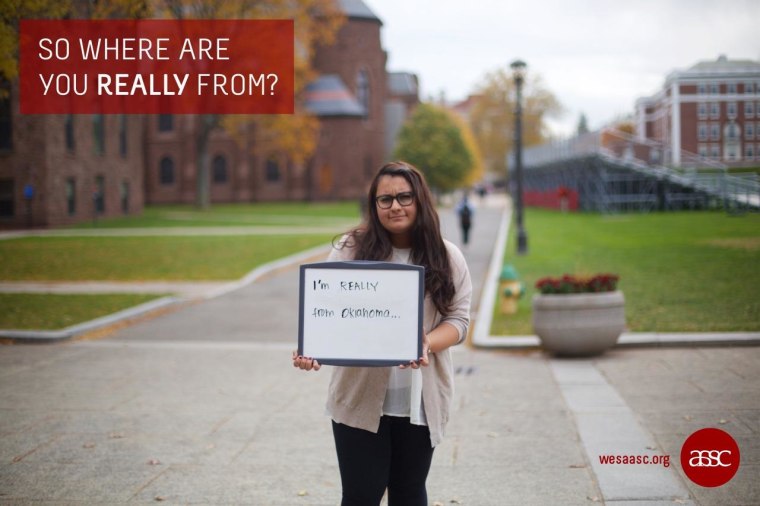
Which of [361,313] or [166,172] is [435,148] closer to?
[166,172]

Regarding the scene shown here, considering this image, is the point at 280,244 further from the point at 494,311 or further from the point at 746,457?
the point at 746,457

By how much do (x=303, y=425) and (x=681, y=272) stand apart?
38.4 feet

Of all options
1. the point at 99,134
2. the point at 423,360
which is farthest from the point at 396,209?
the point at 99,134

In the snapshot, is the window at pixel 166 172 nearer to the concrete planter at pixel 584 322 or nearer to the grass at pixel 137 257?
the grass at pixel 137 257

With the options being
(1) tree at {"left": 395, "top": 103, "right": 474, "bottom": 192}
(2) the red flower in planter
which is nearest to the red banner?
(2) the red flower in planter

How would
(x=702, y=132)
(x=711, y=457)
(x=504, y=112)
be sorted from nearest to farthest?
(x=711, y=457), (x=702, y=132), (x=504, y=112)

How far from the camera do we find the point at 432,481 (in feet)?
18.4

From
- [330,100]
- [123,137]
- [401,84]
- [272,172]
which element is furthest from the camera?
[401,84]

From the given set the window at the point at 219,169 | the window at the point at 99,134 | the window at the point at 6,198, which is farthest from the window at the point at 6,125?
the window at the point at 219,169

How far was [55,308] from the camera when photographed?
14.1m

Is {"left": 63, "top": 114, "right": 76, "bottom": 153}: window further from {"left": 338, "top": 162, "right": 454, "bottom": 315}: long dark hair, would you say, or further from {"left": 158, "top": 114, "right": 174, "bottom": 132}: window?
{"left": 158, "top": 114, "right": 174, "bottom": 132}: window

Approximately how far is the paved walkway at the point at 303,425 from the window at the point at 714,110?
259 centimetres

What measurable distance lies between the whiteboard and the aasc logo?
2.38 meters

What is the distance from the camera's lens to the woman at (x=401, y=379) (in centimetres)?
366
